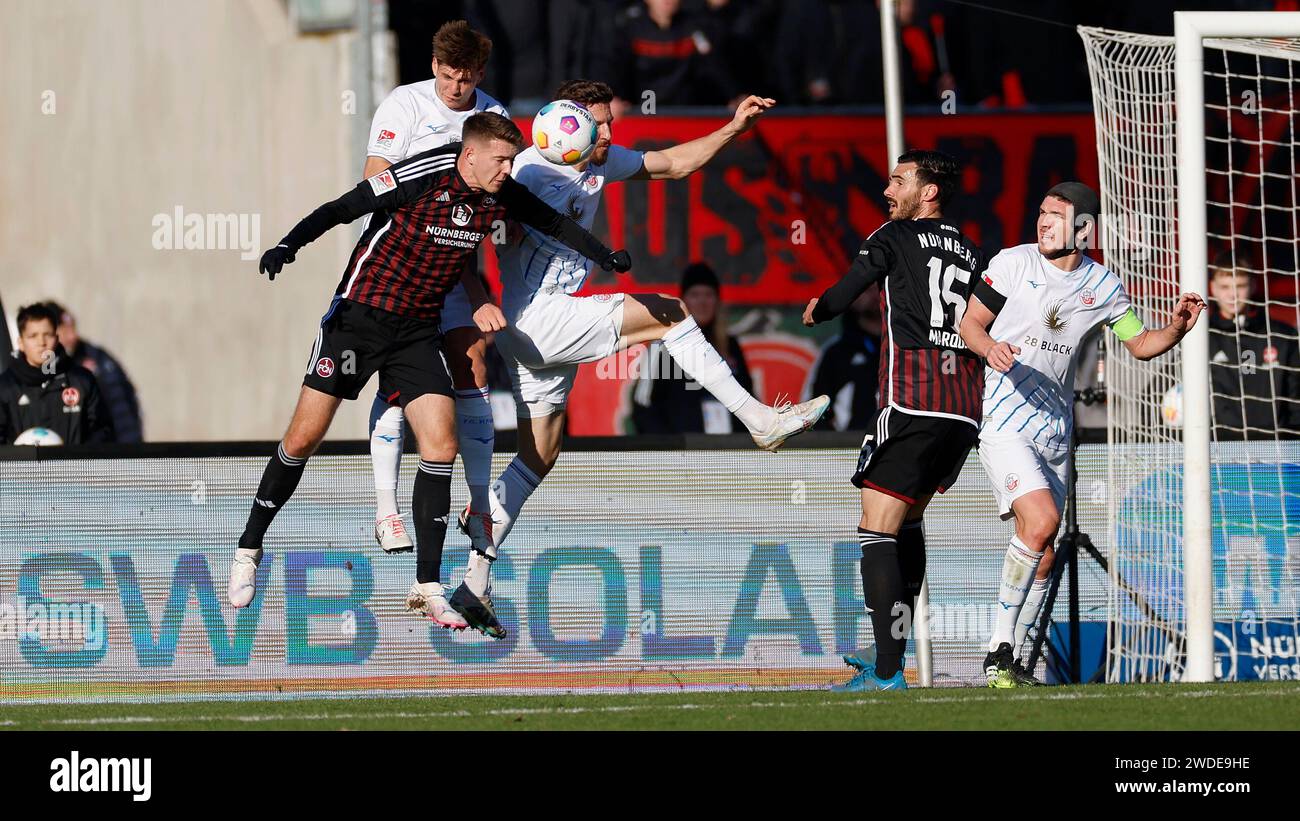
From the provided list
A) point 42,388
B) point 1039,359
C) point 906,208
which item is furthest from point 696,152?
point 42,388

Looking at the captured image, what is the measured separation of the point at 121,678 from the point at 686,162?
13.6 feet

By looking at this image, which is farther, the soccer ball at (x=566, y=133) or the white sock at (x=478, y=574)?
the white sock at (x=478, y=574)

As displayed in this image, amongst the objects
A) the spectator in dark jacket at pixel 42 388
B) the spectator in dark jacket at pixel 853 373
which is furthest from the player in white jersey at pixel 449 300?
the spectator in dark jacket at pixel 853 373

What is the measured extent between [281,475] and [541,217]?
1.78 metres

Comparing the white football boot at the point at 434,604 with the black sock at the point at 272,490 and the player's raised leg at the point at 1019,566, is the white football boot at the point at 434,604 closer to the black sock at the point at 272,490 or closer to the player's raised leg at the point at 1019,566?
the black sock at the point at 272,490

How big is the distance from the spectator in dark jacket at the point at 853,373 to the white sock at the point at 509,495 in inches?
134

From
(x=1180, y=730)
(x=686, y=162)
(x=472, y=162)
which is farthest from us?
(x=686, y=162)

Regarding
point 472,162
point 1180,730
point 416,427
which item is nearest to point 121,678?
point 416,427

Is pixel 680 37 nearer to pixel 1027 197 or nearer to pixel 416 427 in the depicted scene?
pixel 1027 197

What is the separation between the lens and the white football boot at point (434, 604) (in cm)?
913

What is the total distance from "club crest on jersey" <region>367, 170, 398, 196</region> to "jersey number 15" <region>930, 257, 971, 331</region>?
248 cm

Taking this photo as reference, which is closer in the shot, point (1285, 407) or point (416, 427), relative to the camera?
point (416, 427)

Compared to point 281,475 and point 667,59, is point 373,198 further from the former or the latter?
point 667,59

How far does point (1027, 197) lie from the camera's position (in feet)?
50.4
